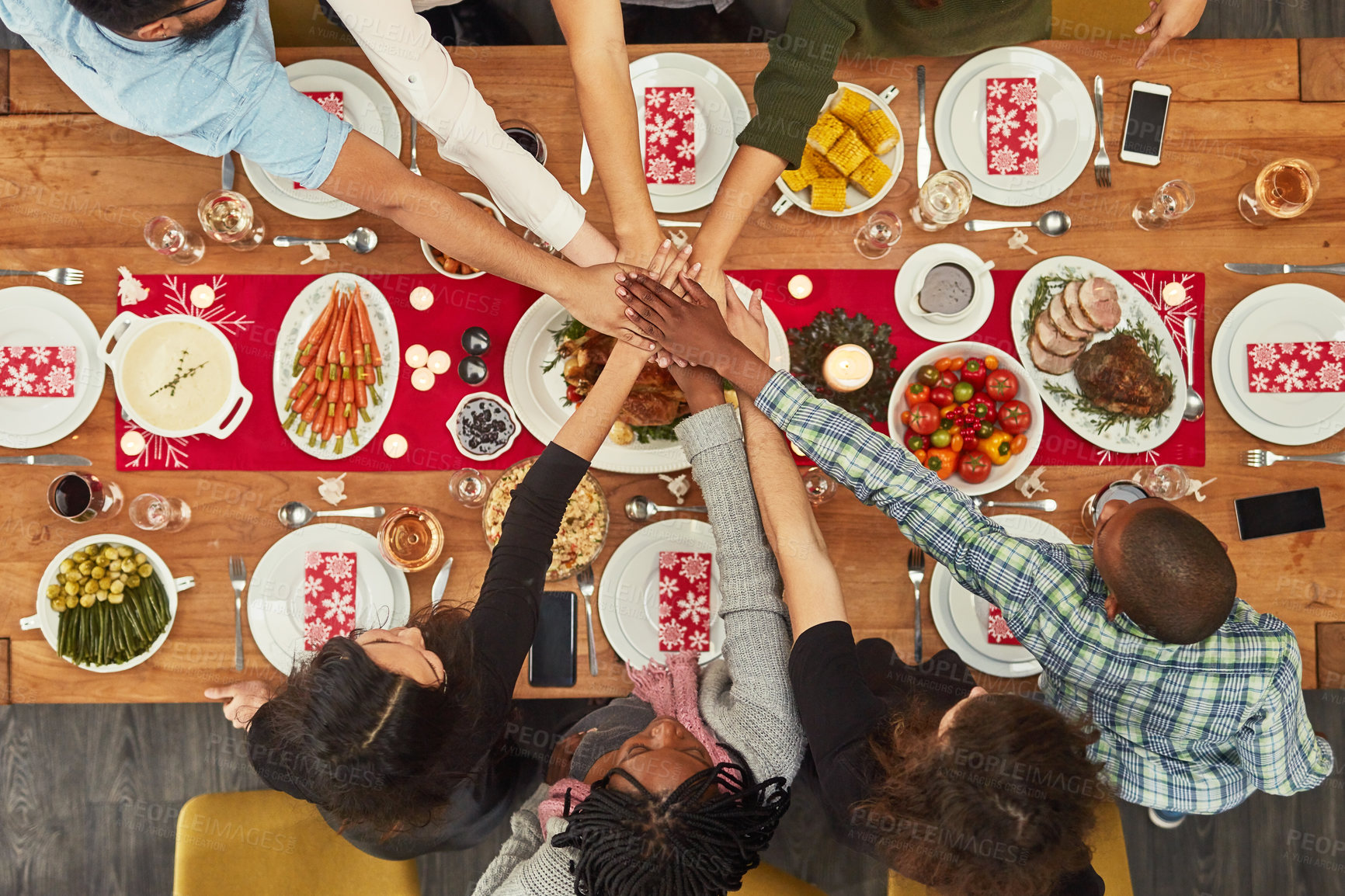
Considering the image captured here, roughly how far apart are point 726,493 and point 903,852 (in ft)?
2.70

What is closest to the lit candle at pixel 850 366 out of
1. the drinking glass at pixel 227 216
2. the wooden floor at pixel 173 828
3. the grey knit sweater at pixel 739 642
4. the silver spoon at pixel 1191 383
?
the grey knit sweater at pixel 739 642

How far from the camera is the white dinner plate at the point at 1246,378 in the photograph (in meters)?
1.95

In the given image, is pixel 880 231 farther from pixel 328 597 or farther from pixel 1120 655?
pixel 328 597

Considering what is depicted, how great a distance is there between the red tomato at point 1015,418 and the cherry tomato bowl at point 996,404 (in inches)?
0.6

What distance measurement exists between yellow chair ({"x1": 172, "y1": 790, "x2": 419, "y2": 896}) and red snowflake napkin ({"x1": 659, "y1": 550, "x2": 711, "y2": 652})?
106 cm

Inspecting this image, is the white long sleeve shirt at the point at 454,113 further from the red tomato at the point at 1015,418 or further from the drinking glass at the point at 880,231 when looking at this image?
the red tomato at the point at 1015,418

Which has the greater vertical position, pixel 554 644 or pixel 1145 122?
pixel 1145 122

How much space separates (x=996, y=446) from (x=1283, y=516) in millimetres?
789

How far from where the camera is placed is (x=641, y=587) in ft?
6.48

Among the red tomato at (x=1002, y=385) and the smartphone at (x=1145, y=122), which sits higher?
the smartphone at (x=1145, y=122)

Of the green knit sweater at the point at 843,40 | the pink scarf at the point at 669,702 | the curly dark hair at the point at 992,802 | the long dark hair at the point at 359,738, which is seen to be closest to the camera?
the curly dark hair at the point at 992,802

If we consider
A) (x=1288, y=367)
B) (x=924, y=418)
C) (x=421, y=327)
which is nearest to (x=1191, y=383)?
(x=1288, y=367)

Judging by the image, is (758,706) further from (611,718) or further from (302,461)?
(302,461)

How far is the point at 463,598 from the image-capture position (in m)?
1.99
